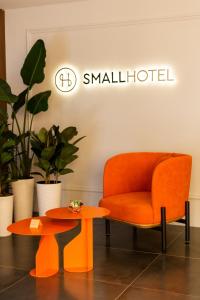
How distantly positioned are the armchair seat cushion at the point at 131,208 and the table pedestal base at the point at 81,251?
0.60 meters

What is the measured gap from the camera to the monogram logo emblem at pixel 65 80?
5.72 m

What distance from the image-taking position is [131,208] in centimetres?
421

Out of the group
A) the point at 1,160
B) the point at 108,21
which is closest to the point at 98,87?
the point at 108,21

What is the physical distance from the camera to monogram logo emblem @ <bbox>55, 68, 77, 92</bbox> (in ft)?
18.8

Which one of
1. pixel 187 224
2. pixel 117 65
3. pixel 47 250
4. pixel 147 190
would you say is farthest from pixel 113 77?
pixel 47 250

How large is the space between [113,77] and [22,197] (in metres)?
1.87

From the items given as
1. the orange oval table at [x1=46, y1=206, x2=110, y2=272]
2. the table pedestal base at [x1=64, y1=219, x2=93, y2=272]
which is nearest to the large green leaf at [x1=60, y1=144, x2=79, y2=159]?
the orange oval table at [x1=46, y1=206, x2=110, y2=272]

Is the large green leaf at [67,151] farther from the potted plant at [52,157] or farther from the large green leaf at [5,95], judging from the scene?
the large green leaf at [5,95]

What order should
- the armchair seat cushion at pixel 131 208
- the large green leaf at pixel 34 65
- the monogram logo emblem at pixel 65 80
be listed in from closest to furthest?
1. the armchair seat cushion at pixel 131 208
2. the large green leaf at pixel 34 65
3. the monogram logo emblem at pixel 65 80

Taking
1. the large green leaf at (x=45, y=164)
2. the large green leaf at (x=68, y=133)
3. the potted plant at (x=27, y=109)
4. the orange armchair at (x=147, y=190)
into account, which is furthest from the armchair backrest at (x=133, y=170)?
the potted plant at (x=27, y=109)

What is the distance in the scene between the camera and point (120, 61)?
541 centimetres

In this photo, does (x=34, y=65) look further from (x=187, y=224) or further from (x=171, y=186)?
(x=187, y=224)

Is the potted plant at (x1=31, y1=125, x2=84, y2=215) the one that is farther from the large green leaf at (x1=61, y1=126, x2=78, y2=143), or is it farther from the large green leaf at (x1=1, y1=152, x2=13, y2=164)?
the large green leaf at (x1=1, y1=152, x2=13, y2=164)

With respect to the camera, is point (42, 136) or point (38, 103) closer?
point (42, 136)
